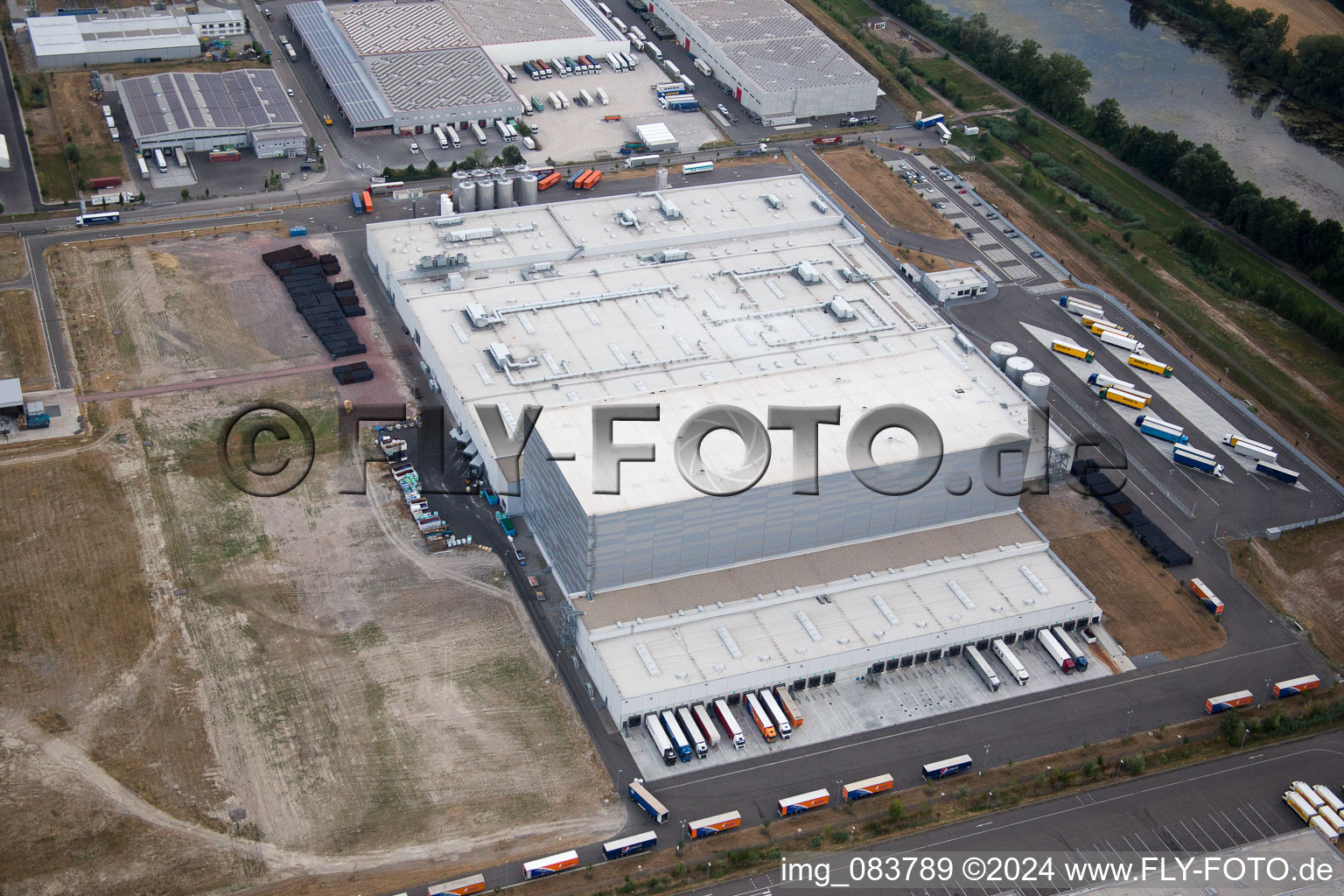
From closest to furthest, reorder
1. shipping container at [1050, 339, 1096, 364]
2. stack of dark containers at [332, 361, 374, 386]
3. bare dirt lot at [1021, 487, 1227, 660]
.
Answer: bare dirt lot at [1021, 487, 1227, 660], stack of dark containers at [332, 361, 374, 386], shipping container at [1050, 339, 1096, 364]

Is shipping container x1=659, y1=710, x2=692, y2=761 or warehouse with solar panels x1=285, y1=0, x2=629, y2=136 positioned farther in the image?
warehouse with solar panels x1=285, y1=0, x2=629, y2=136

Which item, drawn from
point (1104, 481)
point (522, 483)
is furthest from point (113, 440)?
point (1104, 481)

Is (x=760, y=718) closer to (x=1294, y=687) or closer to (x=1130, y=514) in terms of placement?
(x=1294, y=687)

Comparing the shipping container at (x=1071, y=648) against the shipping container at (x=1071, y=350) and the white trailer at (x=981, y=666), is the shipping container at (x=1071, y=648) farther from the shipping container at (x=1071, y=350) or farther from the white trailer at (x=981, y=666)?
the shipping container at (x=1071, y=350)

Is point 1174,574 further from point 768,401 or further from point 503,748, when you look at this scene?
point 503,748

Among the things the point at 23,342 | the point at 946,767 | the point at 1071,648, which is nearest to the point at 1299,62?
the point at 1071,648

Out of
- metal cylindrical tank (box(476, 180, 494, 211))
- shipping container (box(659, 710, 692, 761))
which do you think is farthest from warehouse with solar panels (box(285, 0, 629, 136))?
shipping container (box(659, 710, 692, 761))

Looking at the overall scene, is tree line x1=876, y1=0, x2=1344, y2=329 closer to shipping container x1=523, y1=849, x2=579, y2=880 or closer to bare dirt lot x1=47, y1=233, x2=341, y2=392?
shipping container x1=523, y1=849, x2=579, y2=880
